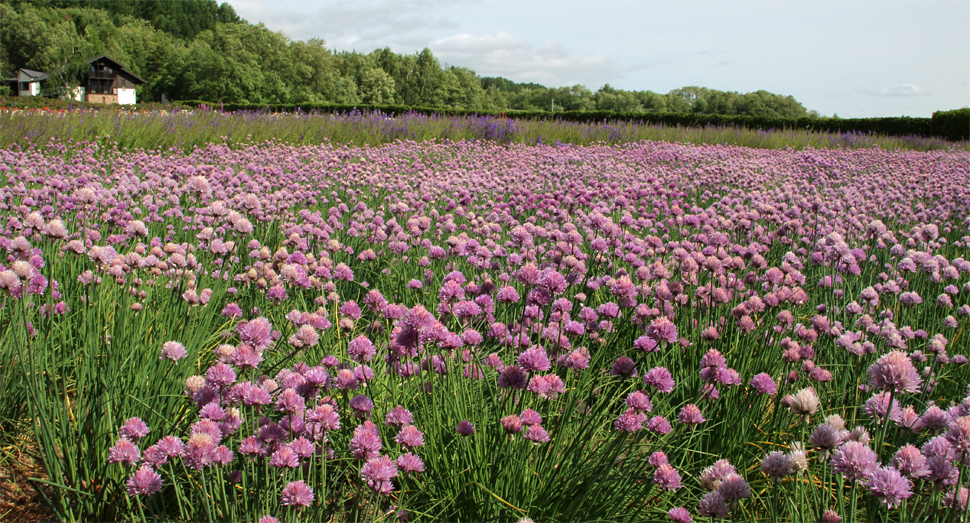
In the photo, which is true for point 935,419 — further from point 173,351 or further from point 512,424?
point 173,351

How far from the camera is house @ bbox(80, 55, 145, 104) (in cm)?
7750

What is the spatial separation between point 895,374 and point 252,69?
59912 millimetres

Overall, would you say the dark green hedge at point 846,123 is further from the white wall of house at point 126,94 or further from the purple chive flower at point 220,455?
the white wall of house at point 126,94

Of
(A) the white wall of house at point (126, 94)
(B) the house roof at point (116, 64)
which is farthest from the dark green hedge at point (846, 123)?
(B) the house roof at point (116, 64)

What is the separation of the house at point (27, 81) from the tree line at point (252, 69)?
51.7 inches

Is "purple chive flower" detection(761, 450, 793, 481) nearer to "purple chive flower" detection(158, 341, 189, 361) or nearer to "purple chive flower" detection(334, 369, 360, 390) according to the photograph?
"purple chive flower" detection(334, 369, 360, 390)

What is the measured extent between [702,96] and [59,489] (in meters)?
112

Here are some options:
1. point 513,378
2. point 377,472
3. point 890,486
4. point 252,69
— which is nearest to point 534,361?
point 513,378

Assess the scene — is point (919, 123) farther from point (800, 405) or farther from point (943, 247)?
point (800, 405)

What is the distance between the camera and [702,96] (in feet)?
335

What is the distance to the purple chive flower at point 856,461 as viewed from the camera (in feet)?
4.50

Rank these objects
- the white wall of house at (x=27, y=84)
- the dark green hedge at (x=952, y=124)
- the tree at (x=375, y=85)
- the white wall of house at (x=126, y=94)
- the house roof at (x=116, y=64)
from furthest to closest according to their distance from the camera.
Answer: the white wall of house at (x=126, y=94) → the house roof at (x=116, y=64) → the white wall of house at (x=27, y=84) → the tree at (x=375, y=85) → the dark green hedge at (x=952, y=124)

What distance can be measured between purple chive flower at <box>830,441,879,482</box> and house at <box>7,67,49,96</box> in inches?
3451

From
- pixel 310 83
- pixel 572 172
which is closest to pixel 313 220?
pixel 572 172
